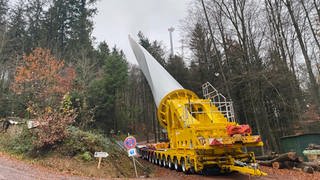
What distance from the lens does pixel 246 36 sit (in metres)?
17.8

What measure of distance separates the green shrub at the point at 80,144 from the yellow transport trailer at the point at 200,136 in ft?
11.0

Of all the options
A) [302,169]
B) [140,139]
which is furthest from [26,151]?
[140,139]

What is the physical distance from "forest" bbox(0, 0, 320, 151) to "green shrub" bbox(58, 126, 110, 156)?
50 centimetres

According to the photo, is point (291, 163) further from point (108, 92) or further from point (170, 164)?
point (108, 92)

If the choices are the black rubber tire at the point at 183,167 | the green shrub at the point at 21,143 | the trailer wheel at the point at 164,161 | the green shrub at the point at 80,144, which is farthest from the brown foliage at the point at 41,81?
the black rubber tire at the point at 183,167

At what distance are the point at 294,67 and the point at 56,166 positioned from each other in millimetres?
18789

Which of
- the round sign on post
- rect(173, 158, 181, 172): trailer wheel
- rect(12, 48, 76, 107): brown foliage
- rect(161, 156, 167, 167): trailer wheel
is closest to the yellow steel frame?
rect(173, 158, 181, 172): trailer wheel

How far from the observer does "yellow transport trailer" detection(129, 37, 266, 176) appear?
880cm

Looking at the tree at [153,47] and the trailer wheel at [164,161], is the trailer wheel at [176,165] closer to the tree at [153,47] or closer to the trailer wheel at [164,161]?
the trailer wheel at [164,161]

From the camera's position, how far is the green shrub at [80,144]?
35.5ft

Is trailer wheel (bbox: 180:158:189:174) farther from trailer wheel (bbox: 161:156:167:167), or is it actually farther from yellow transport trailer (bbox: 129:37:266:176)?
trailer wheel (bbox: 161:156:167:167)

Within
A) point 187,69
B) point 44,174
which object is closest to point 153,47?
point 187,69

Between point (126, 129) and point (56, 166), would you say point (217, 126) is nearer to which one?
point (56, 166)

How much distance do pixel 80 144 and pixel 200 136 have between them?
5.33 metres
